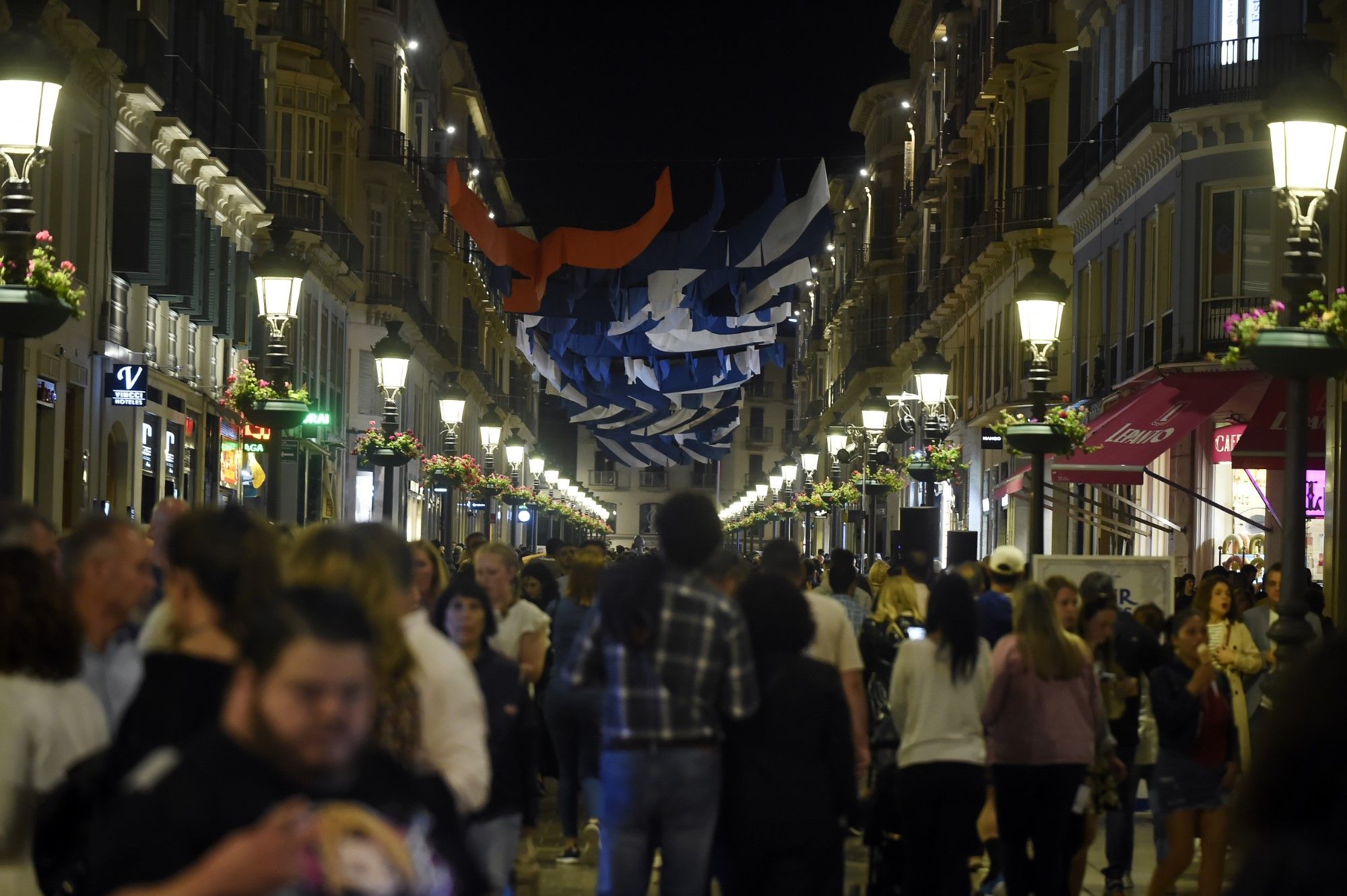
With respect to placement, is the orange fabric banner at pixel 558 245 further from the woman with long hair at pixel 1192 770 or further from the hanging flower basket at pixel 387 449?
the woman with long hair at pixel 1192 770

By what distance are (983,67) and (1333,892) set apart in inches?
1746

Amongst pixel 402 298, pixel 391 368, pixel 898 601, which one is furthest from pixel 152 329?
pixel 402 298

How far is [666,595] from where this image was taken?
7445 millimetres

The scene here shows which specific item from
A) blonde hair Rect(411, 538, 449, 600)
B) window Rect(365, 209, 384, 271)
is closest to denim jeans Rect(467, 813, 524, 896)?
blonde hair Rect(411, 538, 449, 600)

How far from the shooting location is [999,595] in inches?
504

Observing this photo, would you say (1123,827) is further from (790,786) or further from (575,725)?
(790,786)

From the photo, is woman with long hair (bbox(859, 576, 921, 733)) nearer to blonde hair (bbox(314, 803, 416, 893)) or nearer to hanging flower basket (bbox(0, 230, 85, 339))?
hanging flower basket (bbox(0, 230, 85, 339))

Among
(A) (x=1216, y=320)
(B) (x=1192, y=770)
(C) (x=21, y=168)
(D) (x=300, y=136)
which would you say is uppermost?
(D) (x=300, y=136)

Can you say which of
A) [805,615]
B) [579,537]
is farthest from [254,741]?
[579,537]

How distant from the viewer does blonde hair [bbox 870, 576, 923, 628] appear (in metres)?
12.5

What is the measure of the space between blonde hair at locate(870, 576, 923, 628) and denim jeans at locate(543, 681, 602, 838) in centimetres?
173

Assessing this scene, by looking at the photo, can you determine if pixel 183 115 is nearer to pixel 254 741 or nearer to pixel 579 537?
pixel 254 741

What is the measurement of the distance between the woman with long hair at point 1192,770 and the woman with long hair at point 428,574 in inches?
140

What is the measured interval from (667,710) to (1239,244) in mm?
21605
